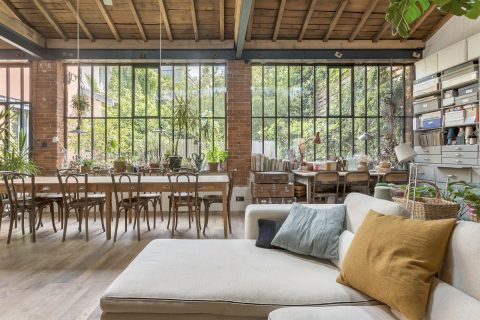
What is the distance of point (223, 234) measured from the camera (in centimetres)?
490

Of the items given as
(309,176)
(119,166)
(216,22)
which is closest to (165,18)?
(216,22)

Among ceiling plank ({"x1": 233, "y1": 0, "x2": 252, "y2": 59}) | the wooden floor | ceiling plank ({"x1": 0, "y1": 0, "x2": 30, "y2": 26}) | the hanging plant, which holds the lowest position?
the wooden floor

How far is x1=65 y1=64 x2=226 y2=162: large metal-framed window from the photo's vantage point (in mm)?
7199

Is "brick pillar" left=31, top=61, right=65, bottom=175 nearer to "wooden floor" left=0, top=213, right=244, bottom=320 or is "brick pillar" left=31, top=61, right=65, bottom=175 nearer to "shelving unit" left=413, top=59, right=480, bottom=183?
"wooden floor" left=0, top=213, right=244, bottom=320

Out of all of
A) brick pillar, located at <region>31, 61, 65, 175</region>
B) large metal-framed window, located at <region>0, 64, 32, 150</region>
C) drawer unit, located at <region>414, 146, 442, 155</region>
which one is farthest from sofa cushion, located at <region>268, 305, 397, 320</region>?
large metal-framed window, located at <region>0, 64, 32, 150</region>

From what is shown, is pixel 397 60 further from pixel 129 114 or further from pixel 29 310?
pixel 29 310

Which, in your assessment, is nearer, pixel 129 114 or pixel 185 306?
pixel 185 306

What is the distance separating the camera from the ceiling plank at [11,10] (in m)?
5.73

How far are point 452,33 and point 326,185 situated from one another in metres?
3.57

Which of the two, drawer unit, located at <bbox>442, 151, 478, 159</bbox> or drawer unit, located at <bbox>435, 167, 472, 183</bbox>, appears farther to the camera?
drawer unit, located at <bbox>435, 167, 472, 183</bbox>

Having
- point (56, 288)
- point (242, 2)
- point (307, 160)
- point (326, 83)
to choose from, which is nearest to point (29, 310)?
point (56, 288)

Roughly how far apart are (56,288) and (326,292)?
233 cm

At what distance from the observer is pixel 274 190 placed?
19.9 feet

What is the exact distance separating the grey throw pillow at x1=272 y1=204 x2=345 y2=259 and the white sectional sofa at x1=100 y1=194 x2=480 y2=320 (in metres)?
0.06
